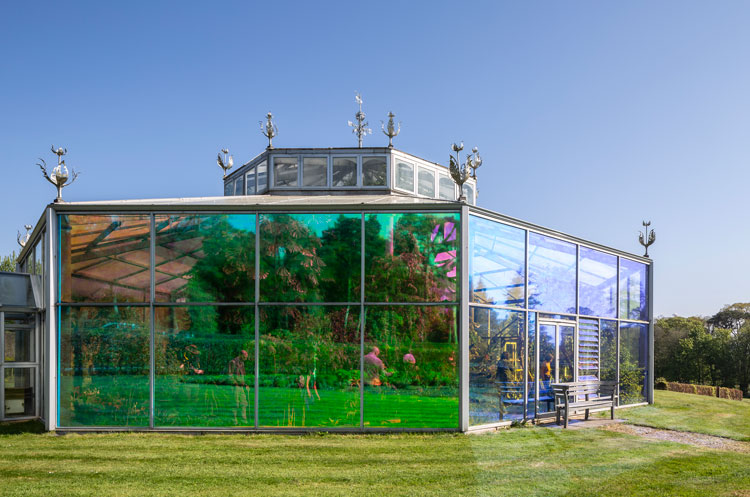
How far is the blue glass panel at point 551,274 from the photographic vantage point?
14266 millimetres

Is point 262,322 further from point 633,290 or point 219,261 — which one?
point 633,290

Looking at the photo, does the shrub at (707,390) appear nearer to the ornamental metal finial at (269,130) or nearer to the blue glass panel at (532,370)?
the blue glass panel at (532,370)

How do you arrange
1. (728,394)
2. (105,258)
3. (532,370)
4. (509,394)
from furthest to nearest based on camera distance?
1. (728,394)
2. (532,370)
3. (509,394)
4. (105,258)

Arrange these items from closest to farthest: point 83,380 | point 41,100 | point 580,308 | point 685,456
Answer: point 685,456, point 83,380, point 41,100, point 580,308

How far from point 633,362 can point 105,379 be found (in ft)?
45.9

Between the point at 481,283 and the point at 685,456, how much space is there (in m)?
4.67

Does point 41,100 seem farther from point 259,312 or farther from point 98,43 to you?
point 259,312

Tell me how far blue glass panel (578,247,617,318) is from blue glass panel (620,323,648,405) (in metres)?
1.10

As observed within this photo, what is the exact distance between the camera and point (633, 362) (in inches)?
709

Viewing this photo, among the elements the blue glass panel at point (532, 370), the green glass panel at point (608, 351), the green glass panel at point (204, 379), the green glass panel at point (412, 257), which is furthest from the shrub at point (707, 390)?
the green glass panel at point (204, 379)

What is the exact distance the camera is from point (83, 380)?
1188cm

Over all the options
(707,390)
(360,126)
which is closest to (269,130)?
(360,126)

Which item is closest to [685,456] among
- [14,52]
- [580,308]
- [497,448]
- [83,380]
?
[497,448]

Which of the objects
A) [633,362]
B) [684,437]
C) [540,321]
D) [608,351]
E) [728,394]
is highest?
[540,321]
